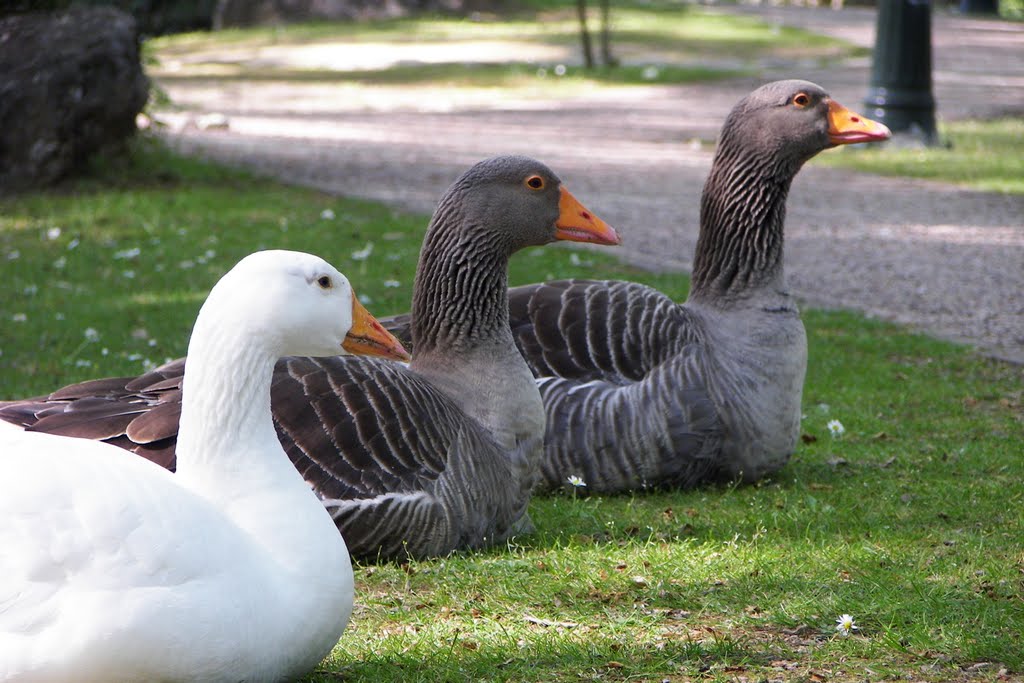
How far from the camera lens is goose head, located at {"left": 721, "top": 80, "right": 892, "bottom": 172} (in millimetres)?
6461

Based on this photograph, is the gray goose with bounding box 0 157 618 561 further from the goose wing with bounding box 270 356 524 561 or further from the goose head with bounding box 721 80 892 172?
the goose head with bounding box 721 80 892 172

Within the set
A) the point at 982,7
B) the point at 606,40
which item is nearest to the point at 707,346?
the point at 606,40

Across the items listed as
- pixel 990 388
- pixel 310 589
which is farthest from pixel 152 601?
pixel 990 388

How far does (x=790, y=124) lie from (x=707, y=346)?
122cm

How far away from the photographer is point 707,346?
244 inches

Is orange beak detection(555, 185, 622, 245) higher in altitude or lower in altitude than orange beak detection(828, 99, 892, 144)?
lower

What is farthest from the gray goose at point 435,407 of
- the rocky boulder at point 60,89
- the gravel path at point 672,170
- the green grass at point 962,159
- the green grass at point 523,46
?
the green grass at point 523,46

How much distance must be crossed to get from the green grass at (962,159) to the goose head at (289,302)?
11297 millimetres

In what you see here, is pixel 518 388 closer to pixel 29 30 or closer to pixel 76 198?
pixel 76 198

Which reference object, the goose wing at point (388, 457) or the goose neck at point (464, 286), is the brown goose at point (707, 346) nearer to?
the goose neck at point (464, 286)

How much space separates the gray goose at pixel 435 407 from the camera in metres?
4.79

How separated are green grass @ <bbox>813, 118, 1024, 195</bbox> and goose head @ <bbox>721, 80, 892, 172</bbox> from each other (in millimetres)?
7762

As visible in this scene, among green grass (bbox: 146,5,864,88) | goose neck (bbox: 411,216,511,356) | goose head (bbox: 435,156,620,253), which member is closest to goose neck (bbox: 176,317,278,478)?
goose neck (bbox: 411,216,511,356)

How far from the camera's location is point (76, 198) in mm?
12664
